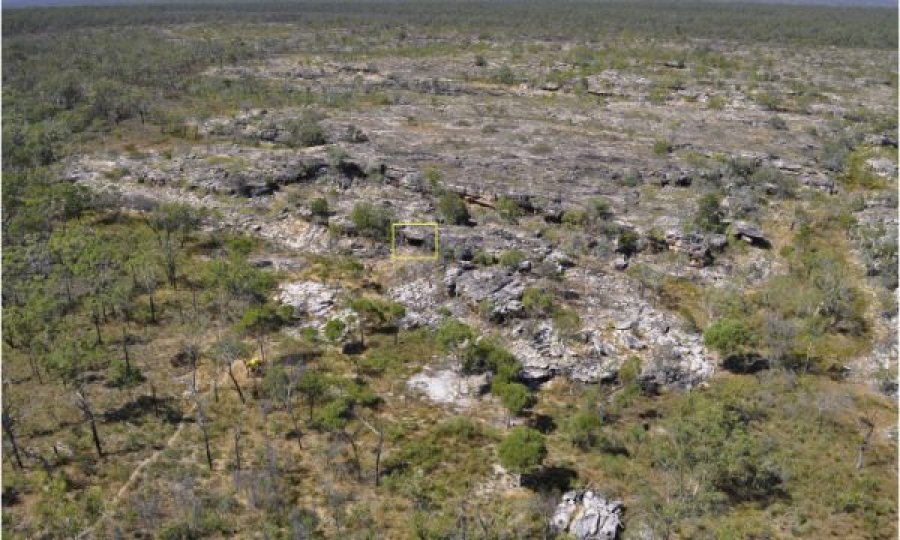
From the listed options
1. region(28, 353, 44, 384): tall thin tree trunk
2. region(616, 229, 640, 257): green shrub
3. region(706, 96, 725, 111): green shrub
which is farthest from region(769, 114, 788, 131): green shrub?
region(28, 353, 44, 384): tall thin tree trunk

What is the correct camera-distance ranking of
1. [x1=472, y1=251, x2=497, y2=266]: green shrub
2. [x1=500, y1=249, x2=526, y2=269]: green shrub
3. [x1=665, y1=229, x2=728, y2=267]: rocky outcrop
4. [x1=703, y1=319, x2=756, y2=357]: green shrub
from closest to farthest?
[x1=703, y1=319, x2=756, y2=357]: green shrub
[x1=500, y1=249, x2=526, y2=269]: green shrub
[x1=472, y1=251, x2=497, y2=266]: green shrub
[x1=665, y1=229, x2=728, y2=267]: rocky outcrop

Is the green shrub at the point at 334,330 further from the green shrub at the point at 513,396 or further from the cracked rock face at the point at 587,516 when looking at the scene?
the cracked rock face at the point at 587,516

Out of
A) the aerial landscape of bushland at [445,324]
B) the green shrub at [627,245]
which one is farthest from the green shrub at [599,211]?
the green shrub at [627,245]

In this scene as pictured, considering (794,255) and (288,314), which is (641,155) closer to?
(794,255)

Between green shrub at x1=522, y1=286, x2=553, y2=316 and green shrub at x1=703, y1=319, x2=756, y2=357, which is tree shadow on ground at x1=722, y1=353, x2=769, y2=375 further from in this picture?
green shrub at x1=522, y1=286, x2=553, y2=316

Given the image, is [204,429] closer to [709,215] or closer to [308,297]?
[308,297]

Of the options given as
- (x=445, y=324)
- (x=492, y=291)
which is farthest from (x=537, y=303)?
(x=445, y=324)

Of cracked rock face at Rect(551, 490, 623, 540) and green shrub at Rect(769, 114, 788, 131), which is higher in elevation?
green shrub at Rect(769, 114, 788, 131)
